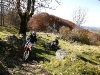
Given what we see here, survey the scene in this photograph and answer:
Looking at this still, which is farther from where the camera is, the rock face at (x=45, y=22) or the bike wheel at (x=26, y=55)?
the rock face at (x=45, y=22)

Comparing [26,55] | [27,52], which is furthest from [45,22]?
[26,55]

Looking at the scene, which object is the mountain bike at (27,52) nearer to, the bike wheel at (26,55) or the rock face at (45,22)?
the bike wheel at (26,55)

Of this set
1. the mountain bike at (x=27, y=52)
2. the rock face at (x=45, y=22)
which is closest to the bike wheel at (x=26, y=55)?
the mountain bike at (x=27, y=52)

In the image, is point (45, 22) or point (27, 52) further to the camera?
point (45, 22)

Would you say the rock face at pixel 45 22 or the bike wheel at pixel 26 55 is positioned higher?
the bike wheel at pixel 26 55

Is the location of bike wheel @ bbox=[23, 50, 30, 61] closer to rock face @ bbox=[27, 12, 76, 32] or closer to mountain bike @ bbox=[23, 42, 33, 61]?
mountain bike @ bbox=[23, 42, 33, 61]

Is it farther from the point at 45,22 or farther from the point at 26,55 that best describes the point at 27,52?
the point at 45,22

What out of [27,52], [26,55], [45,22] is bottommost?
[45,22]

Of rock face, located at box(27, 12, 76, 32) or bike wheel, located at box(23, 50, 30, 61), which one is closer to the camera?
bike wheel, located at box(23, 50, 30, 61)

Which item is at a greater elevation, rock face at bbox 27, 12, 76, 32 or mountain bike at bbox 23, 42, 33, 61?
mountain bike at bbox 23, 42, 33, 61

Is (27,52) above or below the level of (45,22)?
above

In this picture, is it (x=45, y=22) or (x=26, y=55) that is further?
(x=45, y=22)

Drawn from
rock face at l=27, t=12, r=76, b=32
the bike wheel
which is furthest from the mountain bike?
rock face at l=27, t=12, r=76, b=32

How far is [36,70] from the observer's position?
1441 centimetres
